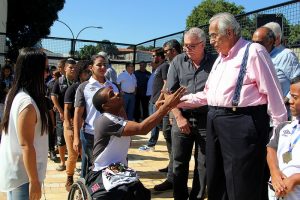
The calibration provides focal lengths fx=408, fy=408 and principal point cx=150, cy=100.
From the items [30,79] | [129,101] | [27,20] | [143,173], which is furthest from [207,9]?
[30,79]

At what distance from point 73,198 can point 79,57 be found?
30.6 ft

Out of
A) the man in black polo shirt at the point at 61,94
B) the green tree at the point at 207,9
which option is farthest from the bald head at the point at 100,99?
the green tree at the point at 207,9

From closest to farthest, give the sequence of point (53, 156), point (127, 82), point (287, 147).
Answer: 1. point (287, 147)
2. point (53, 156)
3. point (127, 82)

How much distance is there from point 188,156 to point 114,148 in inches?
49.8

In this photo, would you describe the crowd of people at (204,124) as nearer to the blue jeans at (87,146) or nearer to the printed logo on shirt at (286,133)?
the printed logo on shirt at (286,133)

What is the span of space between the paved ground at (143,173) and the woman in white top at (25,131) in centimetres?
270

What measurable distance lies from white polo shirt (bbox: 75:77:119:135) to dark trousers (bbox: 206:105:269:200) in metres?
1.94

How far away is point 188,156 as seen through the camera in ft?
15.0

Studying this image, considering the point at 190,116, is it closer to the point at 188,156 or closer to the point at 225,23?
the point at 188,156

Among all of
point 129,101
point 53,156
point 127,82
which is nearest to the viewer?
point 53,156

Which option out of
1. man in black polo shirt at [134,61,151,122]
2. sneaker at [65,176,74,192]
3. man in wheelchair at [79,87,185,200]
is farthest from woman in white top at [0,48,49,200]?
man in black polo shirt at [134,61,151,122]

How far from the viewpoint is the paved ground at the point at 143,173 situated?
18.4ft

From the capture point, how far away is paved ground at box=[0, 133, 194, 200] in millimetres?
5620

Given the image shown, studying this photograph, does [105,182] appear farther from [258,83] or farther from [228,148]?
[258,83]
